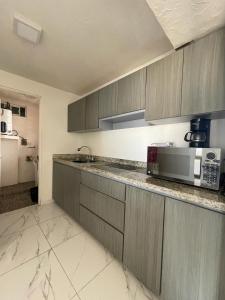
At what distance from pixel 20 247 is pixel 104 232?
938 millimetres

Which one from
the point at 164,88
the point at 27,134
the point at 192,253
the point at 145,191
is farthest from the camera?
the point at 27,134

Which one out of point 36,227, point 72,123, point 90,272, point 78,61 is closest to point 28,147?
point 72,123

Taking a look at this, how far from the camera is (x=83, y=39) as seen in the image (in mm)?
1439

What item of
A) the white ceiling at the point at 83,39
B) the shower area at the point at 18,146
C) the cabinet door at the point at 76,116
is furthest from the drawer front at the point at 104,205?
the shower area at the point at 18,146

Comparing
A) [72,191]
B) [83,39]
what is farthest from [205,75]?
[72,191]

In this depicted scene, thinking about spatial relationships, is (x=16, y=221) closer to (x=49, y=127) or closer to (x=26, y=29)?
(x=49, y=127)

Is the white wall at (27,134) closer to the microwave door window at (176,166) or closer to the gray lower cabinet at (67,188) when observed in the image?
the gray lower cabinet at (67,188)

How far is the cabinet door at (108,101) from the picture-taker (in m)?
1.75

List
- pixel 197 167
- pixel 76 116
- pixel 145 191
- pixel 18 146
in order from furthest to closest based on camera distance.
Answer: pixel 18 146, pixel 76 116, pixel 145 191, pixel 197 167

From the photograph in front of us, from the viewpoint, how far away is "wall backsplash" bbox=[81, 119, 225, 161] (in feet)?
3.98

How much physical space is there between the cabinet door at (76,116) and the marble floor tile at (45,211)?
1467mm

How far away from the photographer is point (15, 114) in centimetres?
384

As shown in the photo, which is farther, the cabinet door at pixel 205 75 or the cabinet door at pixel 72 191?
the cabinet door at pixel 72 191

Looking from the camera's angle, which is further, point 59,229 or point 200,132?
point 59,229
